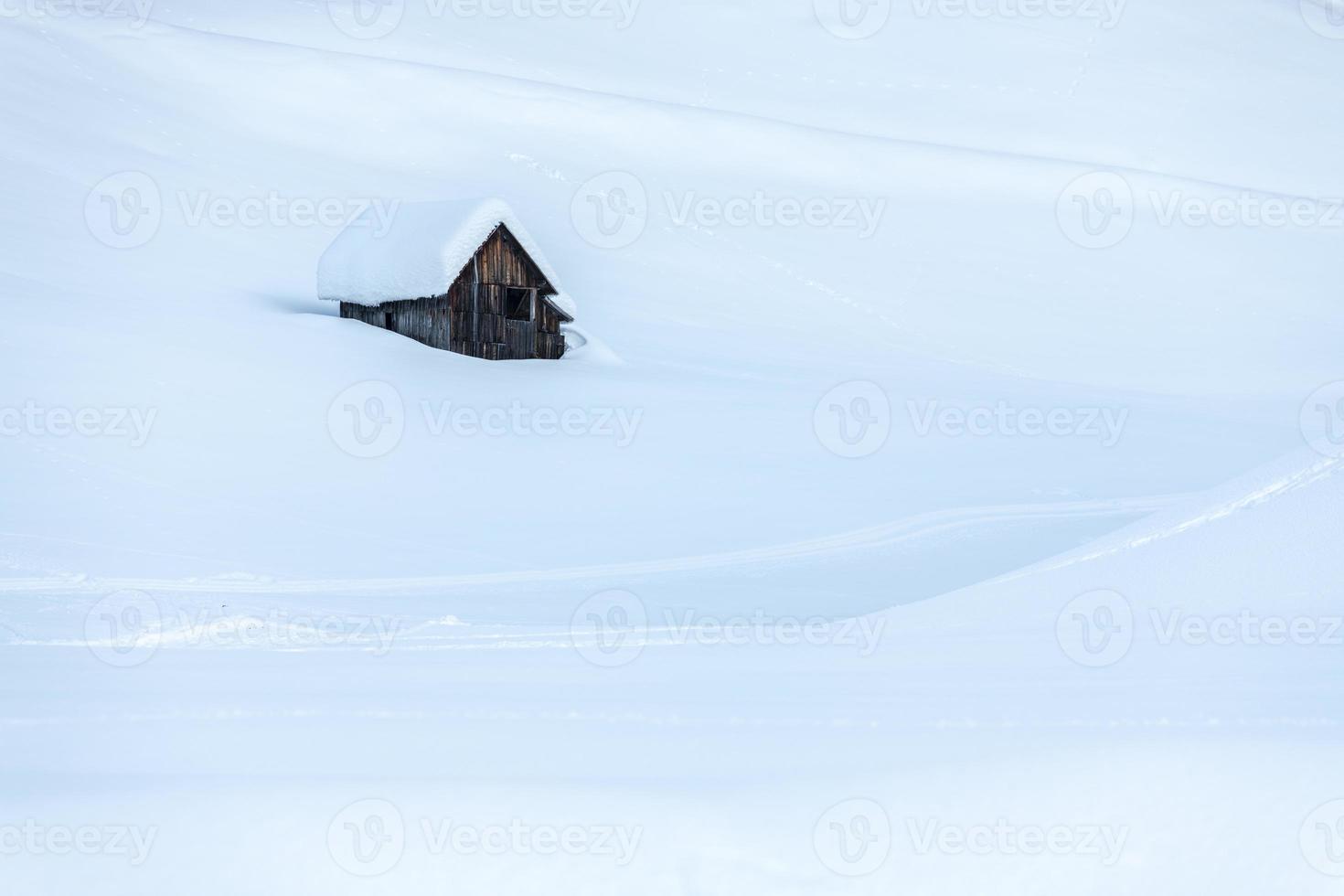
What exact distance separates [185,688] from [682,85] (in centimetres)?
3268

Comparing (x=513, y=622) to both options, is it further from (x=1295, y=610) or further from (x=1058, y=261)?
(x=1058, y=261)

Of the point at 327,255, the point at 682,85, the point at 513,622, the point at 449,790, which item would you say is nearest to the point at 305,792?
the point at 449,790

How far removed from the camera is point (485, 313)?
1875 centimetres

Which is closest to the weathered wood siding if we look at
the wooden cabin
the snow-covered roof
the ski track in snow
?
the wooden cabin

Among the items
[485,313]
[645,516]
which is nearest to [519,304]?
[485,313]

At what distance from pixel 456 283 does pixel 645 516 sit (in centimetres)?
732

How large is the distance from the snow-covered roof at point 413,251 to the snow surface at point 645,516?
112 centimetres

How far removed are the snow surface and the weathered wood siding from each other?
824 mm

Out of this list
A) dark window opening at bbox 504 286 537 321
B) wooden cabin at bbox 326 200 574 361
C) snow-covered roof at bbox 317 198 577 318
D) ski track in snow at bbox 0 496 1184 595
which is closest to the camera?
ski track in snow at bbox 0 496 1184 595

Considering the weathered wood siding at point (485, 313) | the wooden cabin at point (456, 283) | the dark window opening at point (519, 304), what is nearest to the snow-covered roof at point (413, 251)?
the wooden cabin at point (456, 283)

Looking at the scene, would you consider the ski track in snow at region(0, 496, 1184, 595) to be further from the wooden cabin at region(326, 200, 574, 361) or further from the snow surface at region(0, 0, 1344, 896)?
the wooden cabin at region(326, 200, 574, 361)

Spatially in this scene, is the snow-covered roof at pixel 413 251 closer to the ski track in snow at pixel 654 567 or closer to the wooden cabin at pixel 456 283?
the wooden cabin at pixel 456 283

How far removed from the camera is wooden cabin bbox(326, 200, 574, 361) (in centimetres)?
1838

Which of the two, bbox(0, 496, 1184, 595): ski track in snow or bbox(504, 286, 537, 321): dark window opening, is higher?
bbox(504, 286, 537, 321): dark window opening
